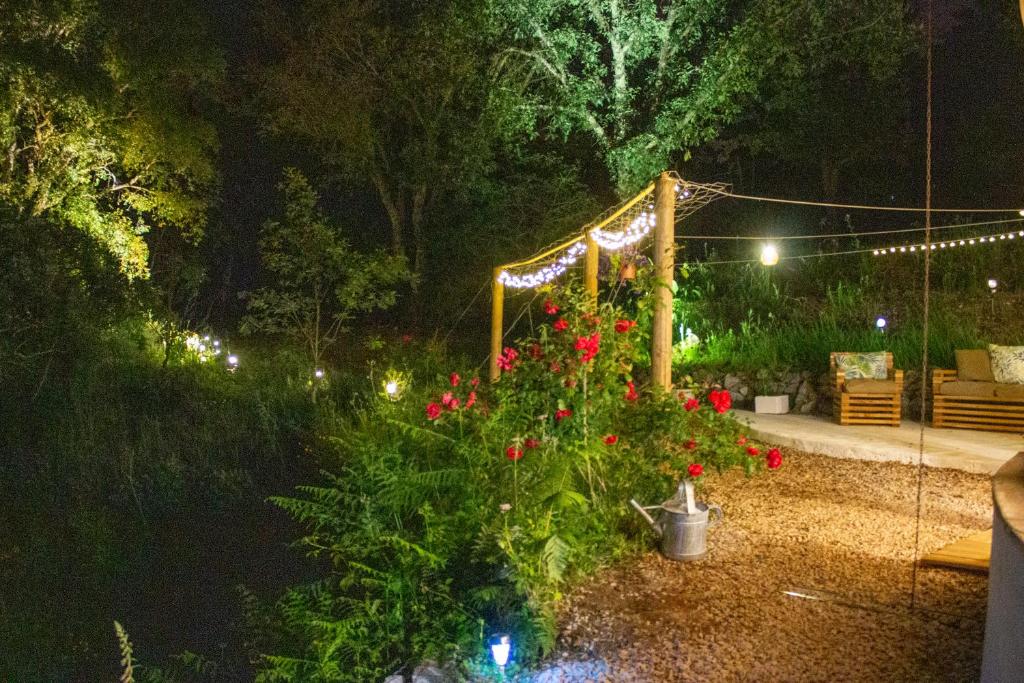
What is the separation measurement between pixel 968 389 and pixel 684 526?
16.2 feet

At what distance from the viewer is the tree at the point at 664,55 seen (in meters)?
12.6

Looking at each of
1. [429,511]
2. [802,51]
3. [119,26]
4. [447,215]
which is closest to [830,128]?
[802,51]

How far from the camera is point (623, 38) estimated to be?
1348 cm

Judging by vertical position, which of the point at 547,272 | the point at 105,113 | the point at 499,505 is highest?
the point at 105,113

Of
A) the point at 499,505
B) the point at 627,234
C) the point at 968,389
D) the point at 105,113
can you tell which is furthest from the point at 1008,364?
the point at 105,113

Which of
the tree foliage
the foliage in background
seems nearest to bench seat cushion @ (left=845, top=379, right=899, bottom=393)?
the foliage in background

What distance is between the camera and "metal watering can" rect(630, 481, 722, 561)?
434 cm

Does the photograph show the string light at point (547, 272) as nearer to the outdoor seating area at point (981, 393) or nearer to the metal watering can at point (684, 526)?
the outdoor seating area at point (981, 393)

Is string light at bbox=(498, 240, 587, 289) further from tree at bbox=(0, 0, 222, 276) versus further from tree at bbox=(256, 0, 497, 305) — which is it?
tree at bbox=(0, 0, 222, 276)

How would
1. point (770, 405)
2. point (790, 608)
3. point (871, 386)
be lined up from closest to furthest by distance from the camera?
point (790, 608) < point (871, 386) < point (770, 405)

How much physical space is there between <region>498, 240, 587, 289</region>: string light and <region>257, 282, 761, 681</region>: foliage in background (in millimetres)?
3933

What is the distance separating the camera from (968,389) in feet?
25.8

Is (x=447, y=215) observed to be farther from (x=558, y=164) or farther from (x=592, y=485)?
(x=592, y=485)

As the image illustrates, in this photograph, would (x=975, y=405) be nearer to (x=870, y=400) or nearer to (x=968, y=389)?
(x=968, y=389)
